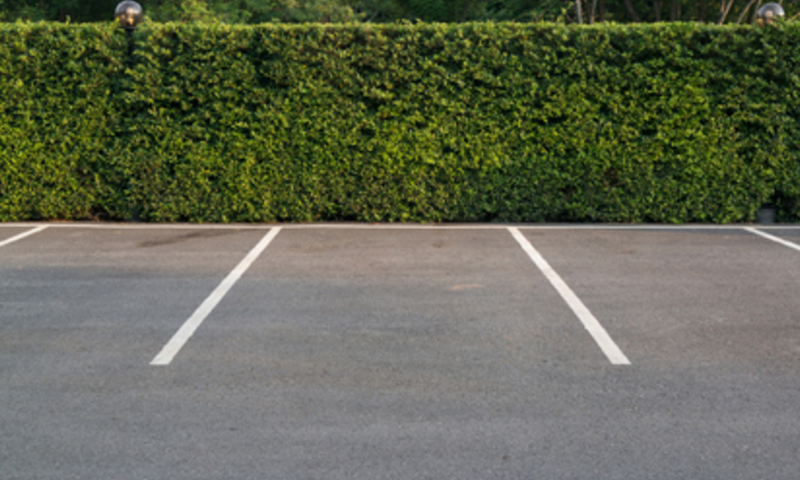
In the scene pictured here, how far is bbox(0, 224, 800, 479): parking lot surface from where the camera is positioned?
4156 millimetres

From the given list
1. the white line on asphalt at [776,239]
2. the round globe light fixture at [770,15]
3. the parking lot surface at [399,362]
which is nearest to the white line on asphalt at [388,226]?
the white line on asphalt at [776,239]

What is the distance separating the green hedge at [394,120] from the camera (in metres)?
11.1

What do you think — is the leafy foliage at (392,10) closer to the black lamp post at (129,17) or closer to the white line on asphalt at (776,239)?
the black lamp post at (129,17)

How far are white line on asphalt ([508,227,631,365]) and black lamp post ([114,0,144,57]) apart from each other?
6233 mm

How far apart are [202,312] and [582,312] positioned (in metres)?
3.29

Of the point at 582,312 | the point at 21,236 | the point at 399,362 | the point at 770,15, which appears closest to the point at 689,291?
the point at 582,312

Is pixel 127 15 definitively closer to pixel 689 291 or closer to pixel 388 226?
pixel 388 226

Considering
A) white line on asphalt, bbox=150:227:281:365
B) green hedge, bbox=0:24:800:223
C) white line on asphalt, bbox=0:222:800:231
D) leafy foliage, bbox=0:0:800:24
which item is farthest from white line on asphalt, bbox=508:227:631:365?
leafy foliage, bbox=0:0:800:24

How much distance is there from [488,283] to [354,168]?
13.3 ft

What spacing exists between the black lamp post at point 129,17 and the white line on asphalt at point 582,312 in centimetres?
623

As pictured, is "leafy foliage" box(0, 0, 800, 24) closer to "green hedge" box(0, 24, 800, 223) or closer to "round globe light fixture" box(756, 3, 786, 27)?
"green hedge" box(0, 24, 800, 223)

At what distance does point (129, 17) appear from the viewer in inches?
437

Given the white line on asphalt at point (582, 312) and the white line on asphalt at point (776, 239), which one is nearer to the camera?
the white line on asphalt at point (582, 312)

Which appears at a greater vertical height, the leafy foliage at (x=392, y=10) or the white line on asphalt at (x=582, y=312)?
the leafy foliage at (x=392, y=10)
